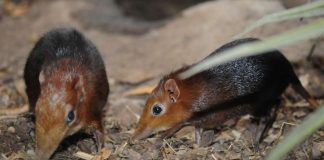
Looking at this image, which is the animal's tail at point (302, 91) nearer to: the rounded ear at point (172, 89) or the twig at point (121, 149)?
the rounded ear at point (172, 89)

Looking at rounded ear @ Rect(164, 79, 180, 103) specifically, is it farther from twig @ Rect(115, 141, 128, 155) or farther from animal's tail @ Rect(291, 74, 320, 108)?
animal's tail @ Rect(291, 74, 320, 108)

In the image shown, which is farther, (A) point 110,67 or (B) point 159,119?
(A) point 110,67

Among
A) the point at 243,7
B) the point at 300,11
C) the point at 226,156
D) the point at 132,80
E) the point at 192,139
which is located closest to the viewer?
the point at 300,11

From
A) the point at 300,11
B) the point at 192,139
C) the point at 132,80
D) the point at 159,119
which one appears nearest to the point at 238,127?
the point at 192,139

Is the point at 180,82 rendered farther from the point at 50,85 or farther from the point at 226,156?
the point at 50,85

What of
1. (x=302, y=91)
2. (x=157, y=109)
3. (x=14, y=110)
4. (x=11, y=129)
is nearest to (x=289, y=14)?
(x=157, y=109)

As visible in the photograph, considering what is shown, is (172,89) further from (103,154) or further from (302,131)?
(302,131)

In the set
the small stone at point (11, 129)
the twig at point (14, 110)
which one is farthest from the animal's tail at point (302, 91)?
the twig at point (14, 110)
